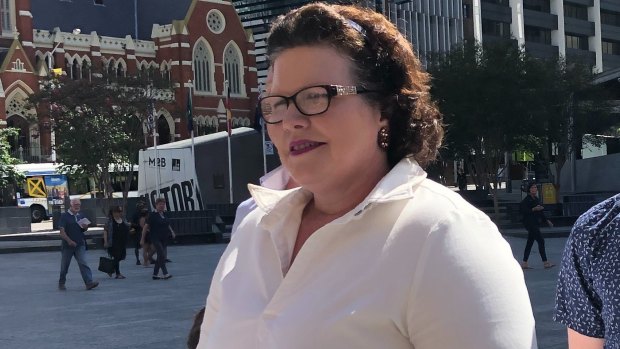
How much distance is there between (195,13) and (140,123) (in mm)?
30103

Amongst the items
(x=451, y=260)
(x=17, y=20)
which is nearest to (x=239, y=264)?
(x=451, y=260)

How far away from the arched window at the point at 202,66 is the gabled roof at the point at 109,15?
3.62 meters

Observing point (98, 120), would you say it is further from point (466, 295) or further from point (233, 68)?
Result: point (466, 295)

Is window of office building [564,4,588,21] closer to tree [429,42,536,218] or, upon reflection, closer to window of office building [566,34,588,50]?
window of office building [566,34,588,50]

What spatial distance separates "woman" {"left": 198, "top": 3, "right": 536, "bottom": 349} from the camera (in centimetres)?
169

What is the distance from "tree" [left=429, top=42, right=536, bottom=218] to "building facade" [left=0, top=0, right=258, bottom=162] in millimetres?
28080

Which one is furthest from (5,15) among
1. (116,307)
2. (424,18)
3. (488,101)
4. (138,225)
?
(116,307)

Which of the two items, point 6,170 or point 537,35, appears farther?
point 537,35

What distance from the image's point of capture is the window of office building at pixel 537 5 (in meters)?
87.8

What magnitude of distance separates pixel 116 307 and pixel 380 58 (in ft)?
37.1

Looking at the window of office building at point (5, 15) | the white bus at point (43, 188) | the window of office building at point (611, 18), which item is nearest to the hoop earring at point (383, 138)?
the white bus at point (43, 188)

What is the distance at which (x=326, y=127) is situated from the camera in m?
1.97

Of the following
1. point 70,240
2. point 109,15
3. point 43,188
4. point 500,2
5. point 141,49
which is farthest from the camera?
point 500,2

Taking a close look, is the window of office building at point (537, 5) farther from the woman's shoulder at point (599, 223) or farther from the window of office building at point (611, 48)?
the woman's shoulder at point (599, 223)
